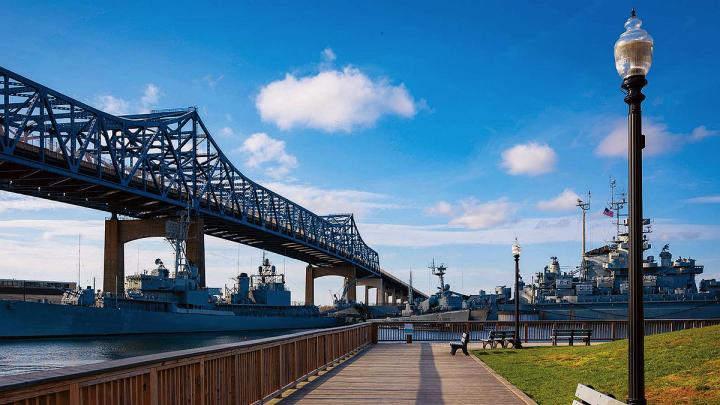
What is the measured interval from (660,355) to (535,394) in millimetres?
3685

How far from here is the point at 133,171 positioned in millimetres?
72500

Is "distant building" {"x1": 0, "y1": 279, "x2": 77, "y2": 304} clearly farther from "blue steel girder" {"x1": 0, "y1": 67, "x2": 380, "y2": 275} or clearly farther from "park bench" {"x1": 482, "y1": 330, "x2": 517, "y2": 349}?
"park bench" {"x1": 482, "y1": 330, "x2": 517, "y2": 349}

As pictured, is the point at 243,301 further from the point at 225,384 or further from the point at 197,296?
the point at 225,384

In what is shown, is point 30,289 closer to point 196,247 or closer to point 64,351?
point 196,247

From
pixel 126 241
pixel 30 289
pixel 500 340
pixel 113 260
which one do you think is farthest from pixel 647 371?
pixel 30 289

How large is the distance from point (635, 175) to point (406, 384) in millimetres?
8668

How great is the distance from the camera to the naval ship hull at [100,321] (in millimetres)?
55031

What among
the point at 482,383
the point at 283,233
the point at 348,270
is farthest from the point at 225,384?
the point at 348,270

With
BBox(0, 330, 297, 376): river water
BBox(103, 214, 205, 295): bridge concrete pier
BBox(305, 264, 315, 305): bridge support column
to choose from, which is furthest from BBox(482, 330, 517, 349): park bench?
BBox(305, 264, 315, 305): bridge support column

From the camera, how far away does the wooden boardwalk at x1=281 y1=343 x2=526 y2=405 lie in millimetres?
11875

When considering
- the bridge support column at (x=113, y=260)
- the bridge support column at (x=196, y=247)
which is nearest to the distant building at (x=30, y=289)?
the bridge support column at (x=113, y=260)

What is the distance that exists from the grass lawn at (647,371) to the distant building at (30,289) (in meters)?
74.3

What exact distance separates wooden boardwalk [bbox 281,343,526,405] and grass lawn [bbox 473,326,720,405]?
2.92 feet

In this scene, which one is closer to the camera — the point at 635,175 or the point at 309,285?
the point at 635,175
